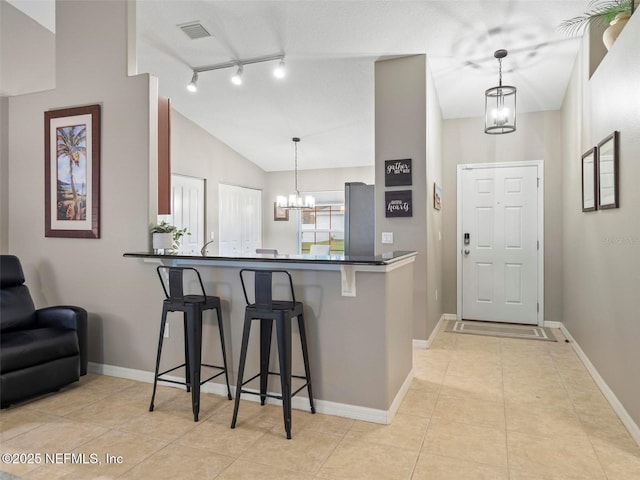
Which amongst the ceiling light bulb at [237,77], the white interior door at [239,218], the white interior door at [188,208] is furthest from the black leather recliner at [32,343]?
the white interior door at [239,218]

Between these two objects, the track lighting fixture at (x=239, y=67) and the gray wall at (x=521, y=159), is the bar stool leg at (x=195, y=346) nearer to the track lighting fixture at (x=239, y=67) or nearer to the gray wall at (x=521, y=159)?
the track lighting fixture at (x=239, y=67)

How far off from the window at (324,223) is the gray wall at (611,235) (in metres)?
4.16

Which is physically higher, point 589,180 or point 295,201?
point 295,201

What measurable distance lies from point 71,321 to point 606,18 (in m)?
4.41

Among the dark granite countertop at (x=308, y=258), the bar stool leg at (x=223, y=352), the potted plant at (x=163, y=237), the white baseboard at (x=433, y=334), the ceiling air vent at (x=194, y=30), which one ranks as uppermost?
the ceiling air vent at (x=194, y=30)

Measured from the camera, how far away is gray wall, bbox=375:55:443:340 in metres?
4.09

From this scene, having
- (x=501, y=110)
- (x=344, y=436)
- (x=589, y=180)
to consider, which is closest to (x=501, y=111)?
(x=501, y=110)

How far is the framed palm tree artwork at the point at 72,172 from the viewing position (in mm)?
3449

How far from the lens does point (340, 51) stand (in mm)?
4145

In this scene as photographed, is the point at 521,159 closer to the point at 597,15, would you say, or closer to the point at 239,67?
the point at 597,15

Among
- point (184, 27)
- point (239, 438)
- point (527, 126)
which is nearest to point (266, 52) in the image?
point (184, 27)

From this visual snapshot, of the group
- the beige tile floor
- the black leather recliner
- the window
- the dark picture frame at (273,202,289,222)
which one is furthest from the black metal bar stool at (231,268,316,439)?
the dark picture frame at (273,202,289,222)

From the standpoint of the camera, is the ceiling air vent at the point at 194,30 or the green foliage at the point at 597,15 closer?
the green foliage at the point at 597,15

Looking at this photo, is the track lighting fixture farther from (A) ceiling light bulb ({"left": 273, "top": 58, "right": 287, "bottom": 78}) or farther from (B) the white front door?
(B) the white front door
